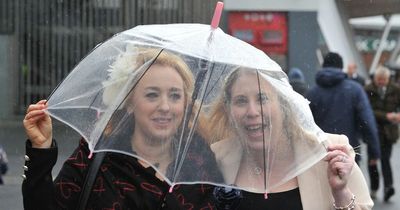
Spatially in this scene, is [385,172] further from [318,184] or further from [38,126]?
[38,126]

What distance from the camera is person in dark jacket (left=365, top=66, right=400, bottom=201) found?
9.14 m

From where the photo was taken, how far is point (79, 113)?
267 centimetres

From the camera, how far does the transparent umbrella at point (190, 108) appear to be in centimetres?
261

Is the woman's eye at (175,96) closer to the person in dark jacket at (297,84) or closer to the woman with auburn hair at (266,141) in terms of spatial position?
the woman with auburn hair at (266,141)

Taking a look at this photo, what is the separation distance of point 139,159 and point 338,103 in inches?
191

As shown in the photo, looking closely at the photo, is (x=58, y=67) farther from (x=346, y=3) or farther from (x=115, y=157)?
(x=115, y=157)

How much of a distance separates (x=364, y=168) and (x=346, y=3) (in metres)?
12.5

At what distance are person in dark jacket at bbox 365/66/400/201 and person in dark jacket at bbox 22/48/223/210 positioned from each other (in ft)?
21.7

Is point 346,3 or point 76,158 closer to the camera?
point 76,158

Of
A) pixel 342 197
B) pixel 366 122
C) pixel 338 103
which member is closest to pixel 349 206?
pixel 342 197

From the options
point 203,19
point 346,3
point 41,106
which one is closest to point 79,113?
point 41,106

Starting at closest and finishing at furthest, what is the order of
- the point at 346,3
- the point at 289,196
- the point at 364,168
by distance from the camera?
1. the point at 289,196
2. the point at 364,168
3. the point at 346,3

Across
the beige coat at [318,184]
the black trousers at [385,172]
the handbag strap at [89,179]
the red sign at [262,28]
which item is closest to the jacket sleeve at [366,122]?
the black trousers at [385,172]

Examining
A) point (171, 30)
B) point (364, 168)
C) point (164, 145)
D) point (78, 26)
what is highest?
point (171, 30)
